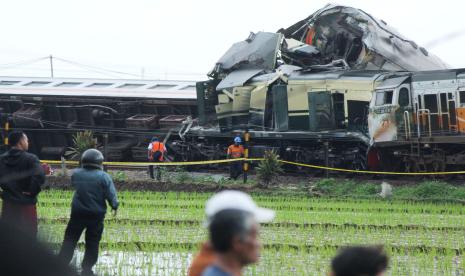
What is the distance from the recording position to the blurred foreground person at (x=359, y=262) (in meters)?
4.34

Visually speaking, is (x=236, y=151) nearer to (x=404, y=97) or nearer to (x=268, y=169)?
(x=268, y=169)

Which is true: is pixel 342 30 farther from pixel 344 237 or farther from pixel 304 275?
pixel 304 275

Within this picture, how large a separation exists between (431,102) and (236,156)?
526cm

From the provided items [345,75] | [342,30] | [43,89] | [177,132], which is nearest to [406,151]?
[345,75]

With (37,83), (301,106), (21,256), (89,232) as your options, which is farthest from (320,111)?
(21,256)

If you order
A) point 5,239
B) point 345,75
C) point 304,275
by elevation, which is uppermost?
point 345,75

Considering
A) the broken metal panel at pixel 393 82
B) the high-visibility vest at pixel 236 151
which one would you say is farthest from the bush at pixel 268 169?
the broken metal panel at pixel 393 82

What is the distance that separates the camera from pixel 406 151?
24.9m

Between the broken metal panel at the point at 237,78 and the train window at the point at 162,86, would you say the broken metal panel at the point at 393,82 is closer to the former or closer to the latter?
the broken metal panel at the point at 237,78

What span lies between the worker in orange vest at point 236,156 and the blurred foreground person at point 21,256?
841 inches

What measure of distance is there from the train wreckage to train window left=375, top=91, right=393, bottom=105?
0.03 metres

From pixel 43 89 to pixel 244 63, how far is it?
8.52 m

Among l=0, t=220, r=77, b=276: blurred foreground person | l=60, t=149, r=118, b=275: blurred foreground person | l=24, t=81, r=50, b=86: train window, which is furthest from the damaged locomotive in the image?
l=0, t=220, r=77, b=276: blurred foreground person

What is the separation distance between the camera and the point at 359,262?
171 inches
